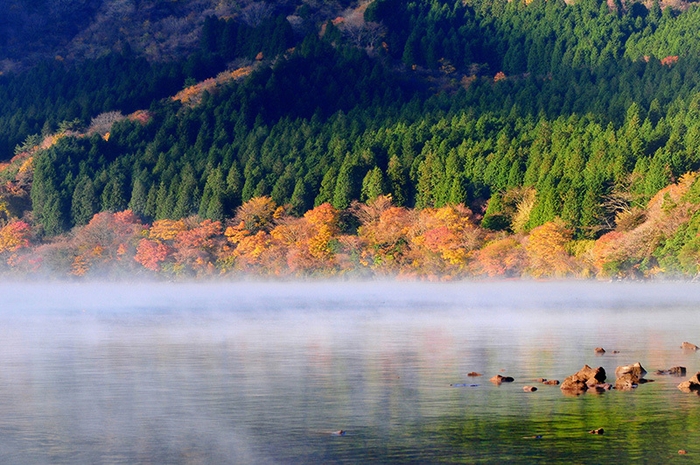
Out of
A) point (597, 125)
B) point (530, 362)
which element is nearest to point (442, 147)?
point (597, 125)

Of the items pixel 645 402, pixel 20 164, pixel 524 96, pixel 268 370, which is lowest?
pixel 20 164

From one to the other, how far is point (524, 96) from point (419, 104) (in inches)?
581

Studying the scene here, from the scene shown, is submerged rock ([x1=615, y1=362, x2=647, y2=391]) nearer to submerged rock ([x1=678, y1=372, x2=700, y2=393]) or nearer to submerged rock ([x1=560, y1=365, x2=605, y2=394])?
submerged rock ([x1=560, y1=365, x2=605, y2=394])

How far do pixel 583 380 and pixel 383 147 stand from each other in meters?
100

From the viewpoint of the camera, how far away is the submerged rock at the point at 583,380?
84.3ft

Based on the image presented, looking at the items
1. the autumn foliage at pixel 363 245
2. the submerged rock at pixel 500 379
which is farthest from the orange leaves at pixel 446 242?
the submerged rock at pixel 500 379

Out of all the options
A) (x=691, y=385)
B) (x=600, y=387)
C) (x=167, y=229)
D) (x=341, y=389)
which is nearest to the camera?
(x=691, y=385)

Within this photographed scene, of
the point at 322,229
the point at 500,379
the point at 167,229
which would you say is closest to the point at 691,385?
the point at 500,379

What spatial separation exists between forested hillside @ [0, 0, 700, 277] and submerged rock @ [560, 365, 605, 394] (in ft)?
172

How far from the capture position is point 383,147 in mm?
125625

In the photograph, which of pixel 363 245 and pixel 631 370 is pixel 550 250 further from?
pixel 631 370

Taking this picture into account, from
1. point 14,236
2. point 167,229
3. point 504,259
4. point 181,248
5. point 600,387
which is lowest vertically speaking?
point 14,236

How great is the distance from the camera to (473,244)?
96875 millimetres

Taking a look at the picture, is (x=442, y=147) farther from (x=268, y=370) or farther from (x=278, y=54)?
(x=268, y=370)
